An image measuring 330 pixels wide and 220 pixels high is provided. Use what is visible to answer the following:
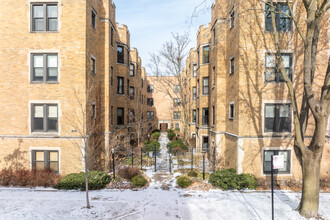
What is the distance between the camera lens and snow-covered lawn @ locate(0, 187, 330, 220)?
7539mm

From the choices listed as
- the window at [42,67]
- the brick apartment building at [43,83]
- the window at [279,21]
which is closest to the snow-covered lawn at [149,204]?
the brick apartment building at [43,83]

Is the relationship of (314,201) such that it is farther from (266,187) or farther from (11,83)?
(11,83)

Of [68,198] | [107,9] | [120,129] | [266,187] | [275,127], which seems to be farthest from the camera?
[120,129]

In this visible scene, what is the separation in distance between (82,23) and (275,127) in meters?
14.7

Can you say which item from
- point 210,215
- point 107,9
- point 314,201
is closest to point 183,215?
point 210,215

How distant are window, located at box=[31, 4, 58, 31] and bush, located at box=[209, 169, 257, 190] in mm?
14690

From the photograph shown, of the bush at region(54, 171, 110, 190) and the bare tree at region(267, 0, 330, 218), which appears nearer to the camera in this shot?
the bare tree at region(267, 0, 330, 218)

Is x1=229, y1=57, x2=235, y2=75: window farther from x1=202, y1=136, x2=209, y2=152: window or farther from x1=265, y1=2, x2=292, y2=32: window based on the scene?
x1=202, y1=136, x2=209, y2=152: window

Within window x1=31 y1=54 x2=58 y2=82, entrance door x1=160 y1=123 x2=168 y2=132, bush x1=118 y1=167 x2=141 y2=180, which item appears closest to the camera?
window x1=31 y1=54 x2=58 y2=82

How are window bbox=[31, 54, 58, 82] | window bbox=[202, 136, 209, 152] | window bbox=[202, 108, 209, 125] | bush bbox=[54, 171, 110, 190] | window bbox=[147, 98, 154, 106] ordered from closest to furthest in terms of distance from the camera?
bush bbox=[54, 171, 110, 190] → window bbox=[31, 54, 58, 82] → window bbox=[202, 136, 209, 152] → window bbox=[202, 108, 209, 125] → window bbox=[147, 98, 154, 106]

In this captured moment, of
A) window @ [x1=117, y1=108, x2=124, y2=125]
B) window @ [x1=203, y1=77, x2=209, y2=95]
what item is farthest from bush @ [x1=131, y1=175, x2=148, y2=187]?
window @ [x1=203, y1=77, x2=209, y2=95]

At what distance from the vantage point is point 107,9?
46.1 ft

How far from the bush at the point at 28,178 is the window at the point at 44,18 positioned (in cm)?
949

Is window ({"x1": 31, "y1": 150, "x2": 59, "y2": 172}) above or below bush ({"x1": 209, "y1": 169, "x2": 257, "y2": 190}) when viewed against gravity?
above
